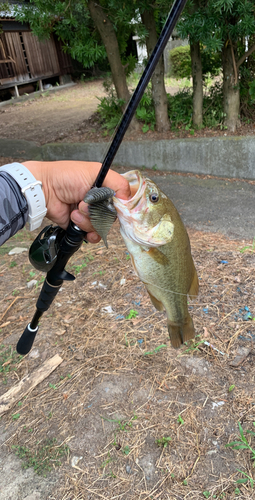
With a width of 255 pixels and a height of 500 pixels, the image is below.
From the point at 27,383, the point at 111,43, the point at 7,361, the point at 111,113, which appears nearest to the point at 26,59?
the point at 111,113

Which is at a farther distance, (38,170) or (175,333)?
(175,333)

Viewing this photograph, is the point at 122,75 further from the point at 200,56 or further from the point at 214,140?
the point at 214,140

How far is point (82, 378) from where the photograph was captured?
2857 mm

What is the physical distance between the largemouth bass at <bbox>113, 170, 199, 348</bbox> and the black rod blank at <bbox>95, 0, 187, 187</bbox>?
0.25 meters

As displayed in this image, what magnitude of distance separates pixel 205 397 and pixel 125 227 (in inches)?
65.9

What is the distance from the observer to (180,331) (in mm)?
1940

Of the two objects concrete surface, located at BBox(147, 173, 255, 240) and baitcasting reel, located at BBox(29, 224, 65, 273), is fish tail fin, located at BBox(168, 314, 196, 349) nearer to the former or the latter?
baitcasting reel, located at BBox(29, 224, 65, 273)

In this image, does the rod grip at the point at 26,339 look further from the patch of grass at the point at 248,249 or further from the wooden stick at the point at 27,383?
the patch of grass at the point at 248,249

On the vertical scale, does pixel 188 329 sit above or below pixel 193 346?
above

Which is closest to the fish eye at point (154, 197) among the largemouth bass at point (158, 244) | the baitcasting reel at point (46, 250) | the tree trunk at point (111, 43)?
the largemouth bass at point (158, 244)

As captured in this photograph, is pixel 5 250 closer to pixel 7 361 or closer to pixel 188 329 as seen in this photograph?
pixel 7 361

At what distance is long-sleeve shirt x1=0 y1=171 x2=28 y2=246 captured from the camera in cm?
160

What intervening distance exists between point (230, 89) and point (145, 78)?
235 inches

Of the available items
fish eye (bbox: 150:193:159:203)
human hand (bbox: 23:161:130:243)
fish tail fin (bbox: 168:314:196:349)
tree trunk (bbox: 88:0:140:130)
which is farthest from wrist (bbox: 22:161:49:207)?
tree trunk (bbox: 88:0:140:130)
